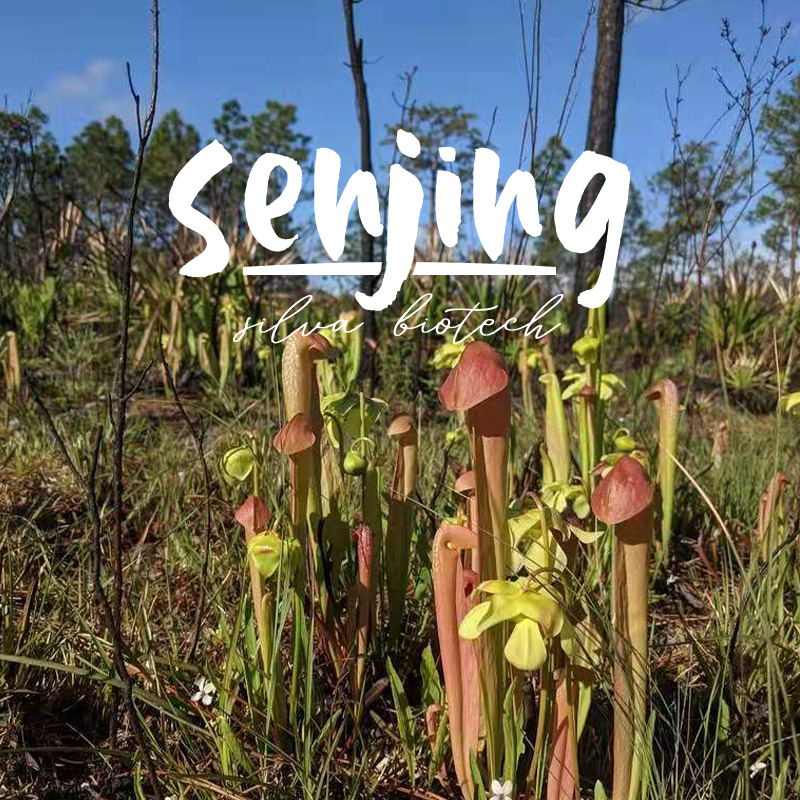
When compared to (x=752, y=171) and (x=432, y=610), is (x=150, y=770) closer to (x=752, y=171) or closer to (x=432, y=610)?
(x=432, y=610)

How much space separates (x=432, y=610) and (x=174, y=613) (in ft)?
1.70

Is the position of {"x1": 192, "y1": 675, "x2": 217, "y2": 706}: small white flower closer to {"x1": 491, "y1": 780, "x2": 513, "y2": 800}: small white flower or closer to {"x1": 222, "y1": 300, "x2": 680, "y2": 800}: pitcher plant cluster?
{"x1": 222, "y1": 300, "x2": 680, "y2": 800}: pitcher plant cluster

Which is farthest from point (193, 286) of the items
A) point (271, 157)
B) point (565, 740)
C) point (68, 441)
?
point (565, 740)

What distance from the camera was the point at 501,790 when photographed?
2.73ft

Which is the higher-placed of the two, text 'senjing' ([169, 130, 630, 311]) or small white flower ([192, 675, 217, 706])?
text 'senjing' ([169, 130, 630, 311])

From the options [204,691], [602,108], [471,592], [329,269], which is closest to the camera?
[471,592]

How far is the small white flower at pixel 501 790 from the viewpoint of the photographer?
82 centimetres

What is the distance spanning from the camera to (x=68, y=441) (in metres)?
2.39

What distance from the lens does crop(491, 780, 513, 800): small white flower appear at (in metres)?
0.82

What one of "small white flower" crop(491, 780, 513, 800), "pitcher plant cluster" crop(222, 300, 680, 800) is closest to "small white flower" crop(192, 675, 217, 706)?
"pitcher plant cluster" crop(222, 300, 680, 800)

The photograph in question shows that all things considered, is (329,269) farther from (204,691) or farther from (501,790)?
(501,790)

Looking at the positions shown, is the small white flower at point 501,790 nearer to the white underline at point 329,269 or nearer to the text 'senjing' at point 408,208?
the text 'senjing' at point 408,208

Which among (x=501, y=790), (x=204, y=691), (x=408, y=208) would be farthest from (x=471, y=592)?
(x=408, y=208)

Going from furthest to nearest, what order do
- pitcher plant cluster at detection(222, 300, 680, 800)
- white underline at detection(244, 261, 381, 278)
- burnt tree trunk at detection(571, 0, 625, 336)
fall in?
burnt tree trunk at detection(571, 0, 625, 336)
white underline at detection(244, 261, 381, 278)
pitcher plant cluster at detection(222, 300, 680, 800)
